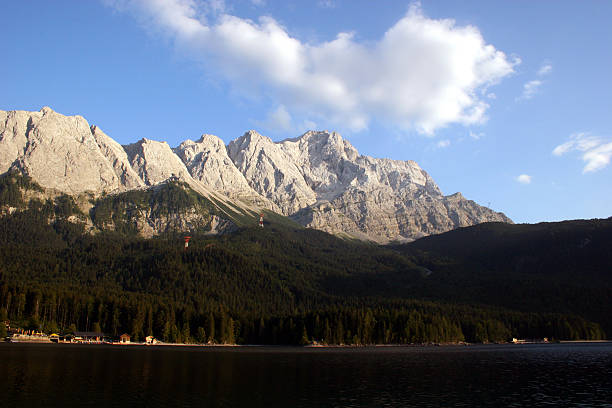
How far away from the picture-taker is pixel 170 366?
112938mm

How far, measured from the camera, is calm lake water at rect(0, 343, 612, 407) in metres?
69.9

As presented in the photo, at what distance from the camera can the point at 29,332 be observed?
199000 mm

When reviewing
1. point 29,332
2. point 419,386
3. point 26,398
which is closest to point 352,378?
point 419,386

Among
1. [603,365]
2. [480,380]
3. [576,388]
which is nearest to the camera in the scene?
[576,388]

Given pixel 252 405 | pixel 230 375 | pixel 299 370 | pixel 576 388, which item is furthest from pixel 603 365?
pixel 252 405

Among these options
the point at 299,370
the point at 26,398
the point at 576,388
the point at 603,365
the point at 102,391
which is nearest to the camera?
the point at 26,398

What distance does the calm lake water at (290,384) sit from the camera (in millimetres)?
69938

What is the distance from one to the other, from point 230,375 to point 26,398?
40.9 meters

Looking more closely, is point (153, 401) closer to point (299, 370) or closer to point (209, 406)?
point (209, 406)

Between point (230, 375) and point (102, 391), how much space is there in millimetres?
30118

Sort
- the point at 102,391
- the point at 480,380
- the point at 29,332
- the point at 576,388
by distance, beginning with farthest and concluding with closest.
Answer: the point at 29,332, the point at 480,380, the point at 576,388, the point at 102,391

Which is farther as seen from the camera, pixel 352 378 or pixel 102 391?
pixel 352 378

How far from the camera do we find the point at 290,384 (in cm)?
8931

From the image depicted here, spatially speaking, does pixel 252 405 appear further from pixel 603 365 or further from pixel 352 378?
pixel 603 365
